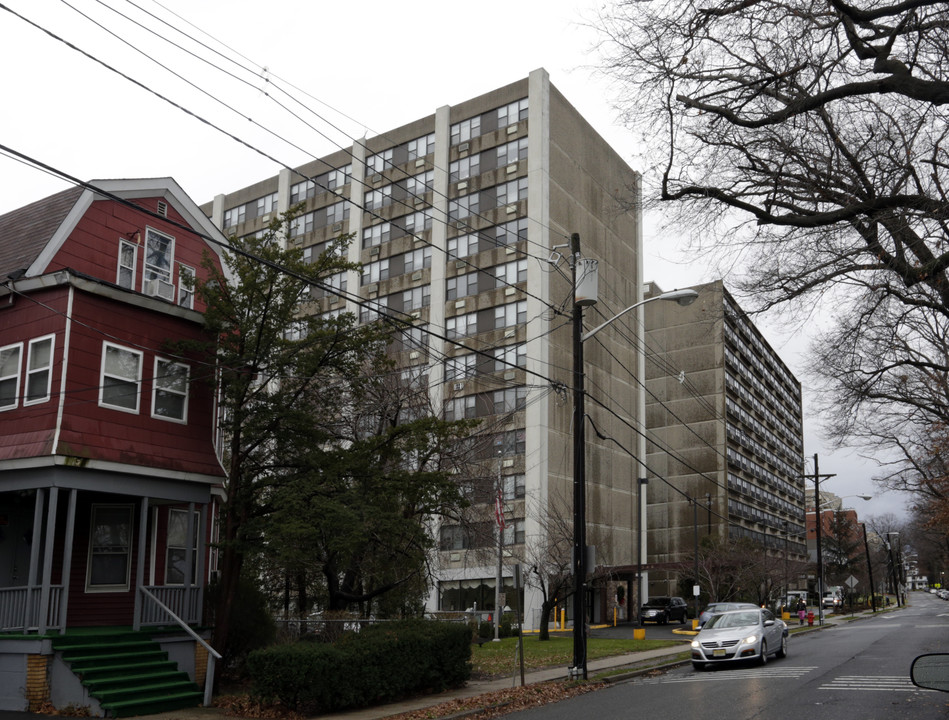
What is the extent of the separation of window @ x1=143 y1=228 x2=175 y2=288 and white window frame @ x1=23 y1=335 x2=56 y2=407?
304cm

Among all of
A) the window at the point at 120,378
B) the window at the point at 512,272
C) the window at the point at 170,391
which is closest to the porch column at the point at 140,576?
the window at the point at 120,378

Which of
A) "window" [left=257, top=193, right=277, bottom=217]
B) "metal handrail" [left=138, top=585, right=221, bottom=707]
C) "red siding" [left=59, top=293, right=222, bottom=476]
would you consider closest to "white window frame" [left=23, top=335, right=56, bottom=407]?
"red siding" [left=59, top=293, right=222, bottom=476]

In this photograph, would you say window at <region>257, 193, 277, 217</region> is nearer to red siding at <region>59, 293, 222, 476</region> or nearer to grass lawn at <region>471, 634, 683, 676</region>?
grass lawn at <region>471, 634, 683, 676</region>

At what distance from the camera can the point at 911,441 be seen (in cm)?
3872

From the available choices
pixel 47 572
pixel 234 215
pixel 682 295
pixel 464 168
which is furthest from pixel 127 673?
pixel 234 215

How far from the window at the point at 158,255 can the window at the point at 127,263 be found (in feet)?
1.06

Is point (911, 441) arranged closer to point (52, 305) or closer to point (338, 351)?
point (338, 351)

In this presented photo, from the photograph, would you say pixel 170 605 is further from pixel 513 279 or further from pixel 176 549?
pixel 513 279

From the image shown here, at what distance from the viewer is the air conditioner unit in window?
65.7ft

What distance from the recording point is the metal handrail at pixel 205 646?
54.1 ft

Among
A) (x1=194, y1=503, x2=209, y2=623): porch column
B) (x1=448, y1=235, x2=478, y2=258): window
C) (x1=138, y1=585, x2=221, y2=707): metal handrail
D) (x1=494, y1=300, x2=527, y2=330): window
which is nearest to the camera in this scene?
(x1=138, y1=585, x2=221, y2=707): metal handrail

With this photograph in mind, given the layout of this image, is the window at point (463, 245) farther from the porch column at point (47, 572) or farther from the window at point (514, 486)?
the porch column at point (47, 572)

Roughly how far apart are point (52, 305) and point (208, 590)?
727 cm

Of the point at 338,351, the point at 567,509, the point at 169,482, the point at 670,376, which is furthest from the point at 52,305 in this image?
the point at 670,376
